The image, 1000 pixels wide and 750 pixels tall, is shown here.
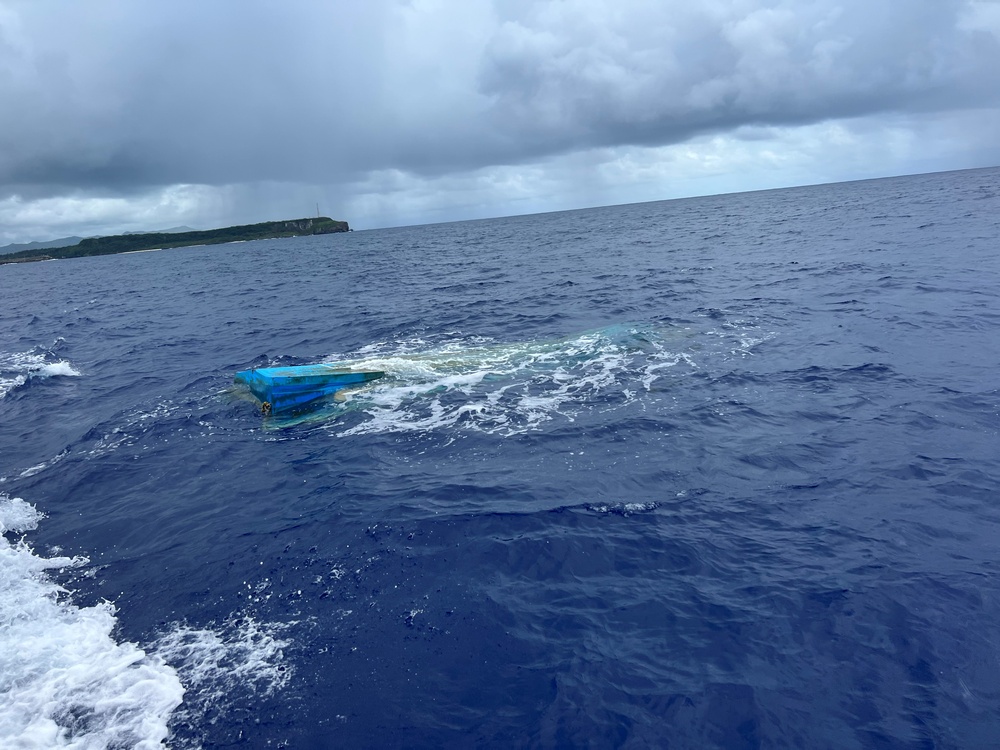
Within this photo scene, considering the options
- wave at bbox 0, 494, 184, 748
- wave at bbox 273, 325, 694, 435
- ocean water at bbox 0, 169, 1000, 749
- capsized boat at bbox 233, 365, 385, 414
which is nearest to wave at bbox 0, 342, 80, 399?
ocean water at bbox 0, 169, 1000, 749

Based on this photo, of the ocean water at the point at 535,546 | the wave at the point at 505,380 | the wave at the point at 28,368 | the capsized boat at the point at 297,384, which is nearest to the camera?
the ocean water at the point at 535,546

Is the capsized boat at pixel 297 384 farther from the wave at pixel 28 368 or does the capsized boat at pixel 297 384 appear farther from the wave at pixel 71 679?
the wave at pixel 28 368

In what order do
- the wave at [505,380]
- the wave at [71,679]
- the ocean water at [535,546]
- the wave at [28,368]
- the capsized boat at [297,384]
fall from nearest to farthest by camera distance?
1. the wave at [71,679]
2. the ocean water at [535,546]
3. the wave at [505,380]
4. the capsized boat at [297,384]
5. the wave at [28,368]

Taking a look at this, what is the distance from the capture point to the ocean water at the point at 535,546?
27.0 feet

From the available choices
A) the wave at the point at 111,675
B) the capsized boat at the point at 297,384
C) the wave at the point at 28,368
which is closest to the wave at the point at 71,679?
the wave at the point at 111,675

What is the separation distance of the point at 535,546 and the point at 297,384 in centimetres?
1294

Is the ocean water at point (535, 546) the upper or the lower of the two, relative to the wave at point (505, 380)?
lower

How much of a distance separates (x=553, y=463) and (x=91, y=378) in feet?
85.5

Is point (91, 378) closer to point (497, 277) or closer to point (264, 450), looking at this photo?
point (264, 450)

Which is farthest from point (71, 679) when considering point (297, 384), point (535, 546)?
point (297, 384)

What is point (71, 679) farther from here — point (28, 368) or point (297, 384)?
point (28, 368)

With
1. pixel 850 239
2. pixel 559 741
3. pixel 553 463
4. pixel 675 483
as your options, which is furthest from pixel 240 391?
pixel 850 239

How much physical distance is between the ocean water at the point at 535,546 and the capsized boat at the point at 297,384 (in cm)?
123

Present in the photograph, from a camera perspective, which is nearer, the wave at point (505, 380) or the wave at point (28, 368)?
the wave at point (505, 380)
